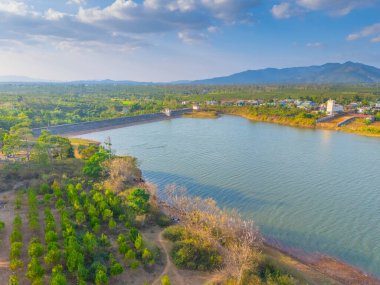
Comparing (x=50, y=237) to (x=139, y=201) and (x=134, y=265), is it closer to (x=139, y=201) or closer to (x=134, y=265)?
(x=134, y=265)

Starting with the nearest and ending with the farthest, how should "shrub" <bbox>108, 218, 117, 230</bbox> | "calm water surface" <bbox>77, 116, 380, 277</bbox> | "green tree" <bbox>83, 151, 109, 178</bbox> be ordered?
"shrub" <bbox>108, 218, 117, 230</bbox>, "calm water surface" <bbox>77, 116, 380, 277</bbox>, "green tree" <bbox>83, 151, 109, 178</bbox>

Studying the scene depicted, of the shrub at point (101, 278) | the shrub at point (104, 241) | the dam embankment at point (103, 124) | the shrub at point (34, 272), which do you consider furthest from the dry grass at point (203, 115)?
the shrub at point (34, 272)

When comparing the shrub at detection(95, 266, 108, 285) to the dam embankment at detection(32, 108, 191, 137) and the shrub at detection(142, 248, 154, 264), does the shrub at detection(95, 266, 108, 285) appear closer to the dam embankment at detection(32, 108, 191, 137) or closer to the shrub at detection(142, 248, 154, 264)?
the shrub at detection(142, 248, 154, 264)

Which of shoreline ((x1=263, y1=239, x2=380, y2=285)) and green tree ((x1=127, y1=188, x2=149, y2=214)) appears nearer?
shoreline ((x1=263, y1=239, x2=380, y2=285))

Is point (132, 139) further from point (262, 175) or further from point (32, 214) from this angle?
point (32, 214)

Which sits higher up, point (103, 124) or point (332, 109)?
point (332, 109)

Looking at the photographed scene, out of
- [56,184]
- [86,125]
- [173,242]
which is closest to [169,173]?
[56,184]

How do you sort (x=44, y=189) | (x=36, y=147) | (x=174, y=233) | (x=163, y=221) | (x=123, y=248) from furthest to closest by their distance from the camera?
(x=36, y=147) → (x=44, y=189) → (x=163, y=221) → (x=174, y=233) → (x=123, y=248)

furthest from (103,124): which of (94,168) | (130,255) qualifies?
(130,255)

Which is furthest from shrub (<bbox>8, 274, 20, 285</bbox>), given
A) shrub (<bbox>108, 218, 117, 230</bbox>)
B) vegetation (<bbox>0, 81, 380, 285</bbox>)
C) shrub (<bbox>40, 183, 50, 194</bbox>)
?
shrub (<bbox>40, 183, 50, 194</bbox>)
